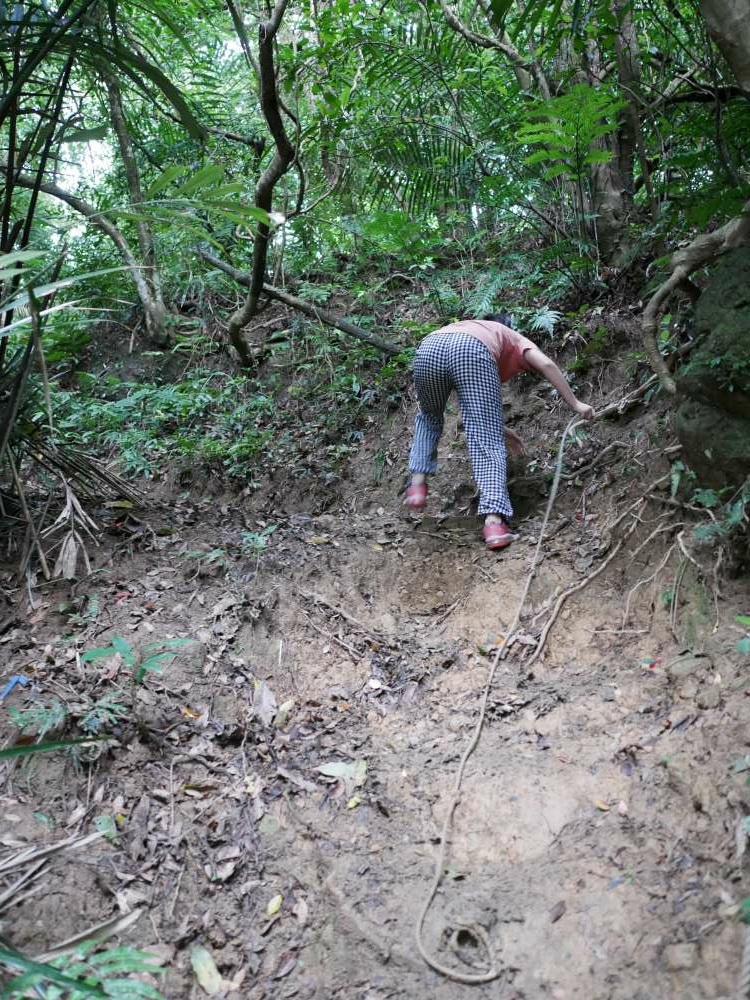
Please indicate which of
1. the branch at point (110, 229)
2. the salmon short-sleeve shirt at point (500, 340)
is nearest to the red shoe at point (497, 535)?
the salmon short-sleeve shirt at point (500, 340)

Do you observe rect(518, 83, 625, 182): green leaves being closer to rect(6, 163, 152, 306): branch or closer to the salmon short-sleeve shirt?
the salmon short-sleeve shirt

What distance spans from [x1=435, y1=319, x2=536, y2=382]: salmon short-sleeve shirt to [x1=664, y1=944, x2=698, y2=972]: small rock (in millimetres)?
3066

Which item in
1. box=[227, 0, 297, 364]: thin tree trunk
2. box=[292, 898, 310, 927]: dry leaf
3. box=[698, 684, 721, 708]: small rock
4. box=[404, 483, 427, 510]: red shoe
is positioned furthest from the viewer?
box=[404, 483, 427, 510]: red shoe

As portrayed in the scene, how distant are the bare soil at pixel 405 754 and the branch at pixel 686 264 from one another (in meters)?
0.39

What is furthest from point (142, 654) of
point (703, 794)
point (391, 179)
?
point (391, 179)

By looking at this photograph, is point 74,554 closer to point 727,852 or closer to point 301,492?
point 301,492

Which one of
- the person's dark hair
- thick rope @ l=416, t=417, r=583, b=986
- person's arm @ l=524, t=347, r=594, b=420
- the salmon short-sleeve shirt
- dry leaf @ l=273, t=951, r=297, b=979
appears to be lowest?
dry leaf @ l=273, t=951, r=297, b=979

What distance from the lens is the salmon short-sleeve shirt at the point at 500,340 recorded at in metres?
4.16

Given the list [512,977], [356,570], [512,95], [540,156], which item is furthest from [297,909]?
[512,95]

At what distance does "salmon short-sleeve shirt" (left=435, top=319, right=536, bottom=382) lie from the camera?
164 inches

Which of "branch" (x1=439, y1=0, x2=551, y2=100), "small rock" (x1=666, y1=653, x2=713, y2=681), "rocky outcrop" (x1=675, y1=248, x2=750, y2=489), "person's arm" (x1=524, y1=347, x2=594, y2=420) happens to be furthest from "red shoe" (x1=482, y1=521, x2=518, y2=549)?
"branch" (x1=439, y1=0, x2=551, y2=100)

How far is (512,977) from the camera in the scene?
6.56ft

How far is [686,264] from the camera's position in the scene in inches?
133

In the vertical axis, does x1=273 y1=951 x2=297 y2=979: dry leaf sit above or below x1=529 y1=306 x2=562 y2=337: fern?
below
